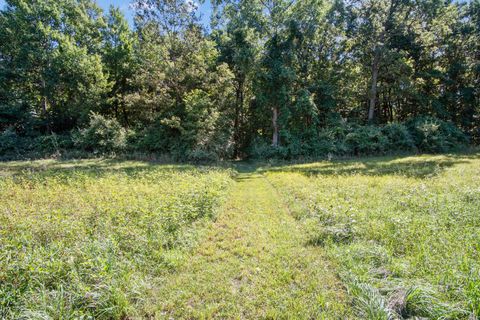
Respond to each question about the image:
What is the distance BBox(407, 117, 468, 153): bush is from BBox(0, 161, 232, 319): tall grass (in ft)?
64.7

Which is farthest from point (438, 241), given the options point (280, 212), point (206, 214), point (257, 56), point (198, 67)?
point (198, 67)

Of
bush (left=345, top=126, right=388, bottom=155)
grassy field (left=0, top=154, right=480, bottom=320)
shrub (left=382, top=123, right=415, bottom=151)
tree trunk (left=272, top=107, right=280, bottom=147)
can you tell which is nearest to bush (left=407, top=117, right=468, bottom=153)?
shrub (left=382, top=123, right=415, bottom=151)

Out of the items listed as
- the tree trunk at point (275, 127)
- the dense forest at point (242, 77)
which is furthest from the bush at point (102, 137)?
the tree trunk at point (275, 127)

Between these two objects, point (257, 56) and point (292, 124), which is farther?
point (292, 124)

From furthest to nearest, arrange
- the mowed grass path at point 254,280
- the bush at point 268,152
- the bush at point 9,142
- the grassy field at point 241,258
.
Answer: the bush at point 268,152
the bush at point 9,142
the mowed grass path at point 254,280
the grassy field at point 241,258

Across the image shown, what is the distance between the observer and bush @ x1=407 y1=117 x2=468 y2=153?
18.2 meters

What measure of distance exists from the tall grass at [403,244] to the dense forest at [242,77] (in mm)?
11822

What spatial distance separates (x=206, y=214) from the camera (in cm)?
605

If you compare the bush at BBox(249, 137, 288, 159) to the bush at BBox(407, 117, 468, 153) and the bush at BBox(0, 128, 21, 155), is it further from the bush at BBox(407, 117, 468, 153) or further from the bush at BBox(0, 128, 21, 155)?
the bush at BBox(0, 128, 21, 155)

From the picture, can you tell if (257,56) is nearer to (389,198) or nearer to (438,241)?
(389,198)

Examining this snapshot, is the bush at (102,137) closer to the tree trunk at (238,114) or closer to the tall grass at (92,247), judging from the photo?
the tree trunk at (238,114)

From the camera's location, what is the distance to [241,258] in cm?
412

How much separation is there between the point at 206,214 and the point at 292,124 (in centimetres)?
1641

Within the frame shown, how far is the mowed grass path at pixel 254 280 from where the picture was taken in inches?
114
